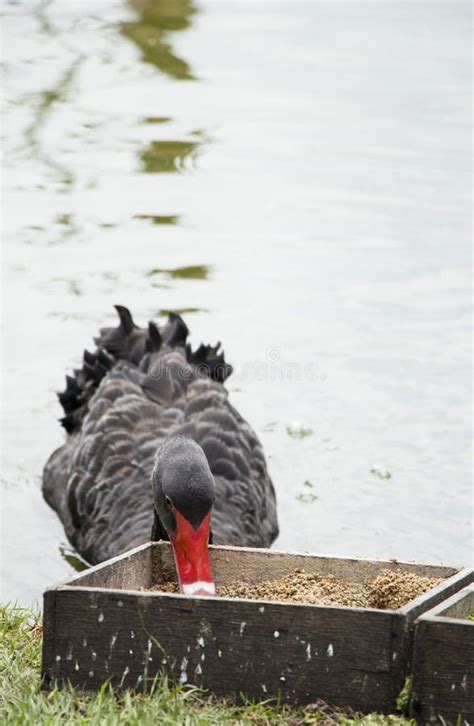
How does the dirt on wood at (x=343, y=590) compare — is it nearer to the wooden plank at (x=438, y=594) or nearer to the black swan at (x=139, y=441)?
the wooden plank at (x=438, y=594)

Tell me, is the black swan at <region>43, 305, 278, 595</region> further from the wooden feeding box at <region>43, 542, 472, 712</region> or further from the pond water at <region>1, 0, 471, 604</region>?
the wooden feeding box at <region>43, 542, 472, 712</region>

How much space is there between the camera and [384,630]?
118 inches

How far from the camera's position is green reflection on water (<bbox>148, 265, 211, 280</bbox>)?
890 cm

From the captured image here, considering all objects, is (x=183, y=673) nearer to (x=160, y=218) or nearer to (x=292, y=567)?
(x=292, y=567)

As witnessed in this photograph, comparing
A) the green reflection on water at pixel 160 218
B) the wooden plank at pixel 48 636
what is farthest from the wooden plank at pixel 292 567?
the green reflection on water at pixel 160 218

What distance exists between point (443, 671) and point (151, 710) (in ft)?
2.04

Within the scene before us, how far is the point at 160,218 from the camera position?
1002 cm

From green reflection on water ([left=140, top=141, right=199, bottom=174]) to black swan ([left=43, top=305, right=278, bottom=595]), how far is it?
14.6 ft

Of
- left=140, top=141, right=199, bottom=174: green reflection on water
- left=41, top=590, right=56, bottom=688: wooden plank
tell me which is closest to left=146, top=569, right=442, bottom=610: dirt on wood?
left=41, top=590, right=56, bottom=688: wooden plank

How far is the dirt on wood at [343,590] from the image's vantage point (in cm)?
334

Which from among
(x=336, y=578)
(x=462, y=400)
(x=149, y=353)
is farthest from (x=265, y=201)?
(x=336, y=578)

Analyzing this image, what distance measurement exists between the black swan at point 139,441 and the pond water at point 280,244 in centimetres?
24

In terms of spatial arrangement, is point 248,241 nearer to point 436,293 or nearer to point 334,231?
point 334,231

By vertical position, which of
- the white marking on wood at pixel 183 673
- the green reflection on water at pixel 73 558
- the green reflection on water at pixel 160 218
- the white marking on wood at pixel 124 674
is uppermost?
the white marking on wood at pixel 183 673
